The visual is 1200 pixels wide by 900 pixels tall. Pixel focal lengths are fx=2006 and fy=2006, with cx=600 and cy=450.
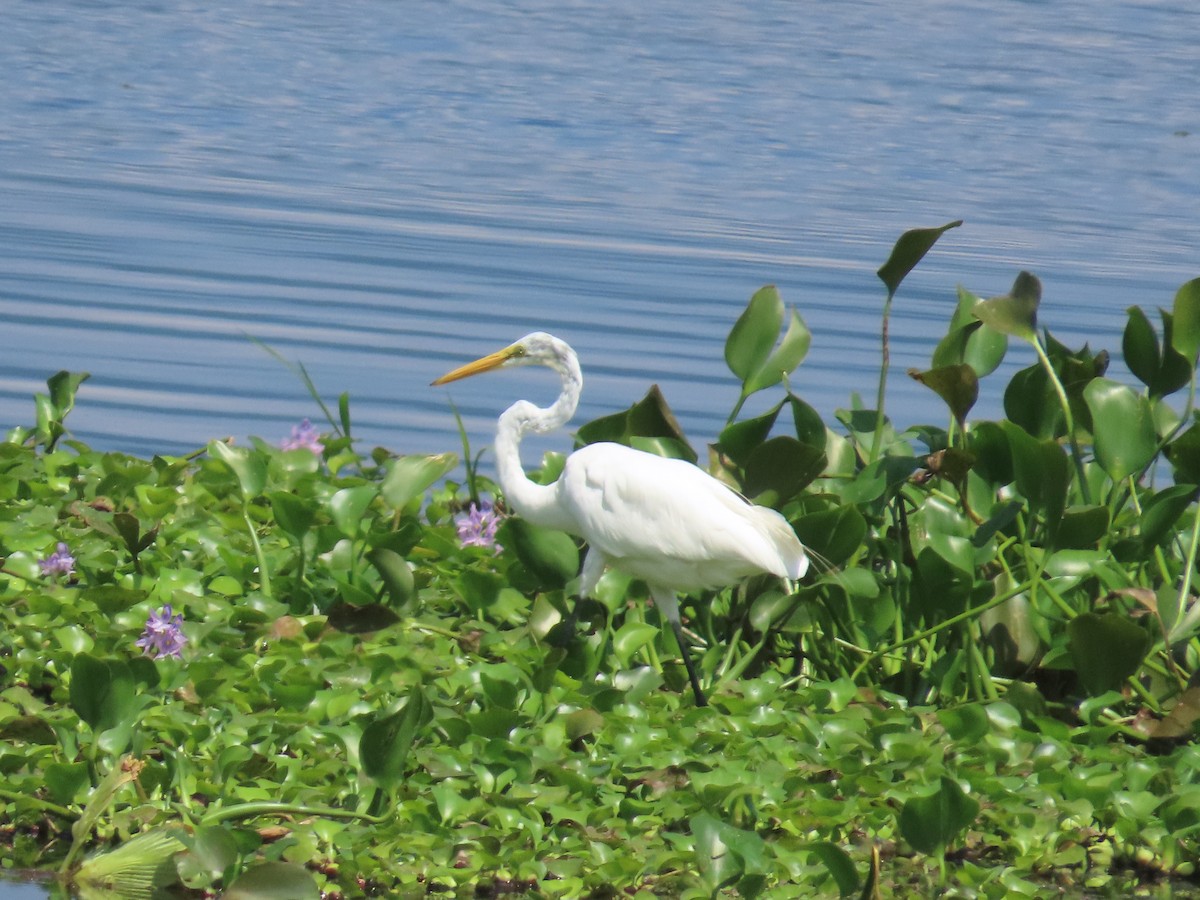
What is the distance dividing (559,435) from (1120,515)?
2.85m

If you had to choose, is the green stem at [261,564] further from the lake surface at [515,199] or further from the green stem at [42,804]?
the lake surface at [515,199]

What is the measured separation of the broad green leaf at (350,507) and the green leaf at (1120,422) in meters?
1.72

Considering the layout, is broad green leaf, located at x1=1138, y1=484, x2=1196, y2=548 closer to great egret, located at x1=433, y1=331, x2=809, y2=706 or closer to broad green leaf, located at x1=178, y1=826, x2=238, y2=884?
great egret, located at x1=433, y1=331, x2=809, y2=706

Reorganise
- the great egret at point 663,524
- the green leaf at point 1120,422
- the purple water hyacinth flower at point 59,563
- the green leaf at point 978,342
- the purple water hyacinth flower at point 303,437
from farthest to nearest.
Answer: the purple water hyacinth flower at point 303,437
the green leaf at point 978,342
the purple water hyacinth flower at point 59,563
the green leaf at point 1120,422
the great egret at point 663,524

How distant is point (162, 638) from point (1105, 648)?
6.60 ft

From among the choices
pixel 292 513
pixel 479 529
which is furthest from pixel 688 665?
pixel 479 529

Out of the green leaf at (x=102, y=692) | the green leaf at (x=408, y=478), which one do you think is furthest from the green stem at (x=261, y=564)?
the green leaf at (x=102, y=692)

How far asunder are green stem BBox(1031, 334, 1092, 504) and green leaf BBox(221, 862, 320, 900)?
223 cm

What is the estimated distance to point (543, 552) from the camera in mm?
→ 4898

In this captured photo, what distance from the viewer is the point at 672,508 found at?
454 cm

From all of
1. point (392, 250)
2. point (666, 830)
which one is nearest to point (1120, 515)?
point (666, 830)

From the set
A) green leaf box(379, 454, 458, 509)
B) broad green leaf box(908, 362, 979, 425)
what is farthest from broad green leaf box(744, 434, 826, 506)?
green leaf box(379, 454, 458, 509)

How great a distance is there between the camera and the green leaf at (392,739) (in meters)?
3.50

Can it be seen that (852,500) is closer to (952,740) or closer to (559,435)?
(952,740)
